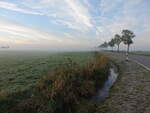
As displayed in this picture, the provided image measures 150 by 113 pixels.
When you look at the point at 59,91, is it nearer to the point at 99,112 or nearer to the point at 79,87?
Result: the point at 79,87

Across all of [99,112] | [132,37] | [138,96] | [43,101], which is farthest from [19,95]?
[132,37]

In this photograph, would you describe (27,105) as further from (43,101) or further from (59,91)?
(59,91)

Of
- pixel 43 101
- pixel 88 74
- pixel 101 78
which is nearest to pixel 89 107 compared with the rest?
pixel 43 101

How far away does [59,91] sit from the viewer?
5.15 metres

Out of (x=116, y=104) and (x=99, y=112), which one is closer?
(x=99, y=112)

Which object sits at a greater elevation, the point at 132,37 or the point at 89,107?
the point at 132,37

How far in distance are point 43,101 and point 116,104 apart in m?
3.36

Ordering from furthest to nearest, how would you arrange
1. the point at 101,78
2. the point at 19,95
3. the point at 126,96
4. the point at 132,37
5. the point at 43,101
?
the point at 132,37, the point at 101,78, the point at 19,95, the point at 126,96, the point at 43,101

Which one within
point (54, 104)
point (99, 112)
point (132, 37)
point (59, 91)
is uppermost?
point (132, 37)

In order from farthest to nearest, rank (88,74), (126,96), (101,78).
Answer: (101,78) < (88,74) < (126,96)

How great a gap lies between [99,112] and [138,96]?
247 centimetres

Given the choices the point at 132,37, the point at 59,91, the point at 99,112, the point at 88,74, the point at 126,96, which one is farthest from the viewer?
the point at 132,37

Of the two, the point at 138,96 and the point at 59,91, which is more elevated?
the point at 59,91

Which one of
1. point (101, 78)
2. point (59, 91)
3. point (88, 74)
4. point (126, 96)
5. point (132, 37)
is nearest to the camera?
point (59, 91)
